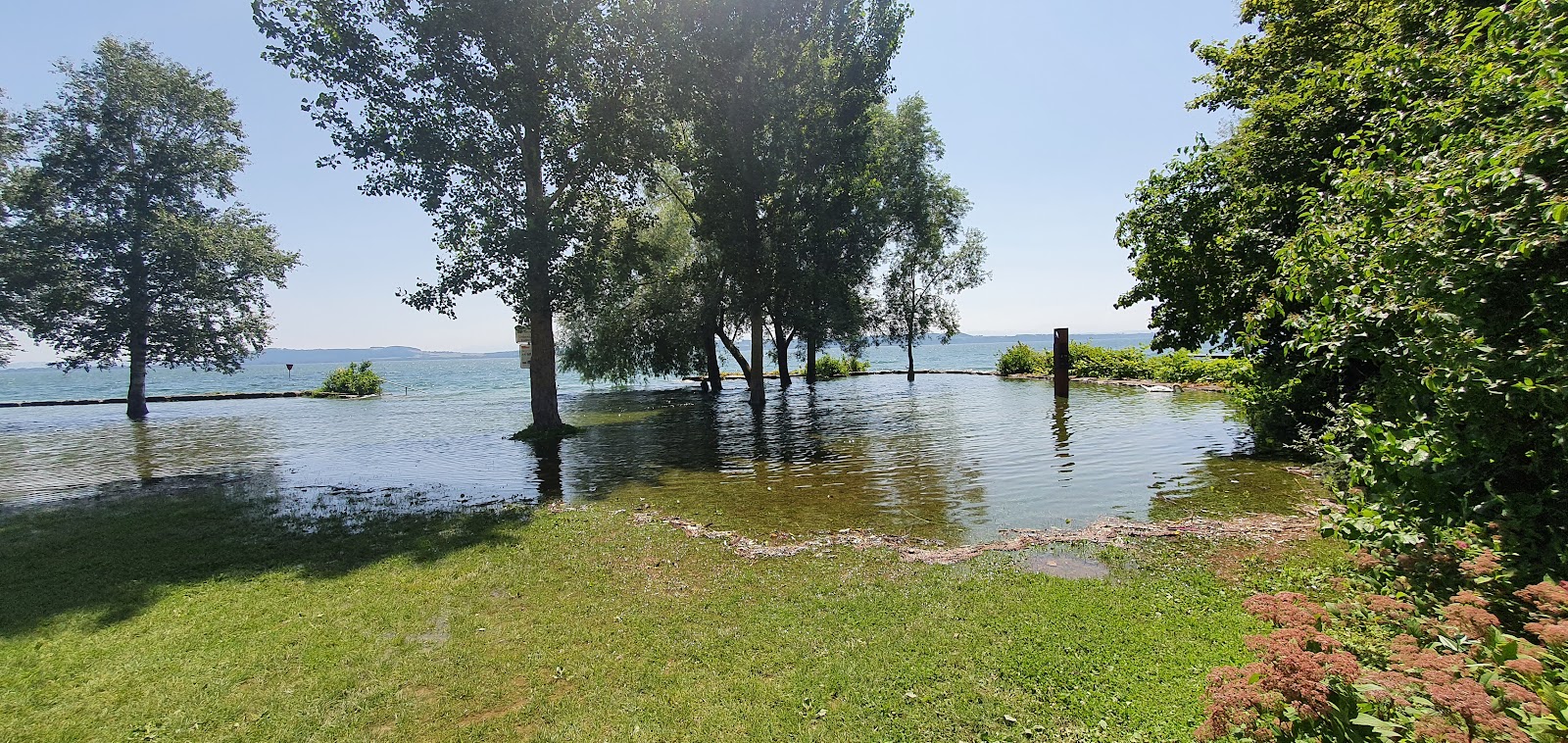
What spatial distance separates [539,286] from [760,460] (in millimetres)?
8989

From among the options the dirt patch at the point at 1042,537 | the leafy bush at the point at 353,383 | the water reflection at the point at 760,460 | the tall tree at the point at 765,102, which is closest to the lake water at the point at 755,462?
the water reflection at the point at 760,460

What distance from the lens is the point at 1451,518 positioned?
413cm

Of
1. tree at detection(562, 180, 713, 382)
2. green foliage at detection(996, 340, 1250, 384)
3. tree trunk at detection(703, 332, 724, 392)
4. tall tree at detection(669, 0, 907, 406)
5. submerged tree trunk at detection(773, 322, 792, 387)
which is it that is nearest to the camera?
tall tree at detection(669, 0, 907, 406)

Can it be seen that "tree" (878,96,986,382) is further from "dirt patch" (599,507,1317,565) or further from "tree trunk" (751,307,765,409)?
"dirt patch" (599,507,1317,565)

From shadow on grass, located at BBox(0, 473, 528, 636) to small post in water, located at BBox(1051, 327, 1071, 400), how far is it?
24.4m

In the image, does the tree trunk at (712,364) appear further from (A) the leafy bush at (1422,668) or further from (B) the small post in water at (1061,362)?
(A) the leafy bush at (1422,668)

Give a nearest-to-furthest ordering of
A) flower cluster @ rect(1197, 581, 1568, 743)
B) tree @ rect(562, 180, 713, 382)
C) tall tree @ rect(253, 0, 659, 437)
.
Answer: flower cluster @ rect(1197, 581, 1568, 743), tall tree @ rect(253, 0, 659, 437), tree @ rect(562, 180, 713, 382)

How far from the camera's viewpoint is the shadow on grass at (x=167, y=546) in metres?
6.83

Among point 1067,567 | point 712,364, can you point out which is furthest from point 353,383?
point 1067,567

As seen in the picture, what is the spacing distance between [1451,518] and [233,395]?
5807cm

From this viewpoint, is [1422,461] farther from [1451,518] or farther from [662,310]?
[662,310]

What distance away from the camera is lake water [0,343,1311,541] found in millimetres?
10258

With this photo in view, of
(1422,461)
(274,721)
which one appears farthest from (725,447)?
(1422,461)

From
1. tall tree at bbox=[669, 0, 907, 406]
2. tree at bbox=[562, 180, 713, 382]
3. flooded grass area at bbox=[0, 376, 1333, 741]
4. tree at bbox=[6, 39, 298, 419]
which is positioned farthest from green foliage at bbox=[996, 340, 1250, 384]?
tree at bbox=[6, 39, 298, 419]
